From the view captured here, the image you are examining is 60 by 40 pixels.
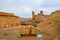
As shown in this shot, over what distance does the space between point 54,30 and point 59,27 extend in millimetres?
318

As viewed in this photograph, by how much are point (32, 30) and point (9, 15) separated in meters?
8.14

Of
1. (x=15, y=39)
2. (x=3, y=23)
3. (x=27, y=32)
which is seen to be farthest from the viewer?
(x=3, y=23)

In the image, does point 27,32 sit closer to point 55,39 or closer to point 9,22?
point 55,39

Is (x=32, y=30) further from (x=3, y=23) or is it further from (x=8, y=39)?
(x=3, y=23)

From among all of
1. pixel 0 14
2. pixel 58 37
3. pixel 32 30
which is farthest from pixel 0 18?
pixel 58 37

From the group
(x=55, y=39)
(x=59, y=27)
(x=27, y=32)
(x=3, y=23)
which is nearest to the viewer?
(x=55, y=39)

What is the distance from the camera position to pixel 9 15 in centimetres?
1827

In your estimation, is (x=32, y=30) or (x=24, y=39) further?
(x=32, y=30)

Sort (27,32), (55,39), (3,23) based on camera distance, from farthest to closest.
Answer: (3,23) < (27,32) < (55,39)

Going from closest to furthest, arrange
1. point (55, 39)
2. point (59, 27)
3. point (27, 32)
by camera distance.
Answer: point (55, 39), point (59, 27), point (27, 32)

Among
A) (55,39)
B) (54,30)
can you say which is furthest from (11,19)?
(55,39)

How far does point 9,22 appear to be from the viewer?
59.8ft

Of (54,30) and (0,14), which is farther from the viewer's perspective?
(0,14)

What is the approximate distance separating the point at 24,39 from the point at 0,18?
9.61 metres
